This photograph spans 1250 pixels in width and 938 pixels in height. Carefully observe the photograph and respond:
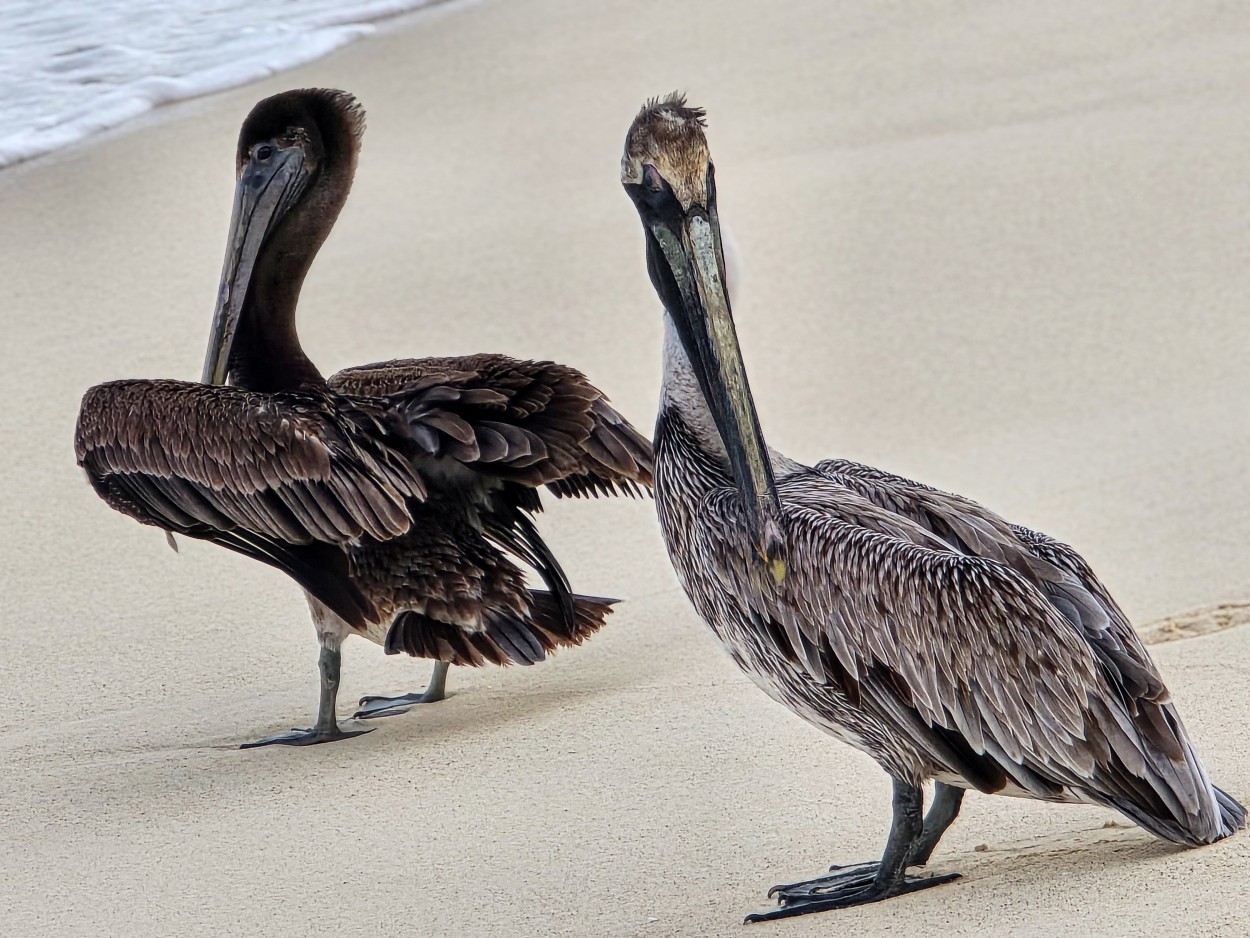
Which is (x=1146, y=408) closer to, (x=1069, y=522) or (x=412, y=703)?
(x=1069, y=522)

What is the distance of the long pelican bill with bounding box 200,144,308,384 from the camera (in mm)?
4316

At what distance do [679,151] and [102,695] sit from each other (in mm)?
2231

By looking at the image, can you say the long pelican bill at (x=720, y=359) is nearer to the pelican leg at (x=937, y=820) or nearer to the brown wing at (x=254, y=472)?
the pelican leg at (x=937, y=820)

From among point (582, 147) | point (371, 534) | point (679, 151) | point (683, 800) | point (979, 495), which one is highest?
point (582, 147)

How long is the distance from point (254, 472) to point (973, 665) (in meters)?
1.83

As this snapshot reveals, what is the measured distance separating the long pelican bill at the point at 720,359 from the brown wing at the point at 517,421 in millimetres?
999

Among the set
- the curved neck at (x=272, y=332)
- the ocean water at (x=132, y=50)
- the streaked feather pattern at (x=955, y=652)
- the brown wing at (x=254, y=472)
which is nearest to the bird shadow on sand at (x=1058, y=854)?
the streaked feather pattern at (x=955, y=652)

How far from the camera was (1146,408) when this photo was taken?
5.34 meters

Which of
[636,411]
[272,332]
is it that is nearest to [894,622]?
[272,332]

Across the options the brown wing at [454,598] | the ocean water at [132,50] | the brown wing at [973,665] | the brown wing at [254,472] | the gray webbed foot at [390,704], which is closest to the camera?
the brown wing at [973,665]

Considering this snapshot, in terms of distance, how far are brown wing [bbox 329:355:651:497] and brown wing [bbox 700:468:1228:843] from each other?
1.04m

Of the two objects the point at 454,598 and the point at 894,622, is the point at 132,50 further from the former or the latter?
the point at 894,622

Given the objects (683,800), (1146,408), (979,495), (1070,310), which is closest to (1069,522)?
(979,495)

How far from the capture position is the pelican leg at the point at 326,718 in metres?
3.89
